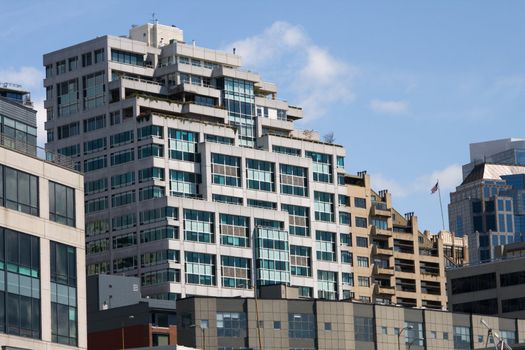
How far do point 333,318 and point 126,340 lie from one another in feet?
91.9

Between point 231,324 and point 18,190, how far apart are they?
79749 millimetres

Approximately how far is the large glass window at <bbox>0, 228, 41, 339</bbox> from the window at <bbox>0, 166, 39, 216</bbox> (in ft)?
6.53

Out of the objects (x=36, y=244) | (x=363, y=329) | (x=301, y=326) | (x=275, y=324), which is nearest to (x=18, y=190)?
(x=36, y=244)

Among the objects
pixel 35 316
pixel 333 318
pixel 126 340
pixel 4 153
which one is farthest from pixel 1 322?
pixel 333 318

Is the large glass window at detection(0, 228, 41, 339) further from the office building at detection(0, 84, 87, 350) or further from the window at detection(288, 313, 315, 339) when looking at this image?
the window at detection(288, 313, 315, 339)

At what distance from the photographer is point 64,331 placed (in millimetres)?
112500

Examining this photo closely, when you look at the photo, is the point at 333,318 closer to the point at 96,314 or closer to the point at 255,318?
the point at 255,318

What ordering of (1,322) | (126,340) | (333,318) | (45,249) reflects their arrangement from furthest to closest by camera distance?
(333,318) → (126,340) → (45,249) → (1,322)

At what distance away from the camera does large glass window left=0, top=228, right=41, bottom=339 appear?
105m

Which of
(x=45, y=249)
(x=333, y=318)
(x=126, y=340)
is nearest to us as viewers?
Result: (x=45, y=249)

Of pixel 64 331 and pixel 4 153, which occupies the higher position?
pixel 4 153

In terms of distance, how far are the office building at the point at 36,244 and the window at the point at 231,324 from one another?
70331 mm

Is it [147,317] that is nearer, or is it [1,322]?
[1,322]

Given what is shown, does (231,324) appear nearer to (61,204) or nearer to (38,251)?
(61,204)
